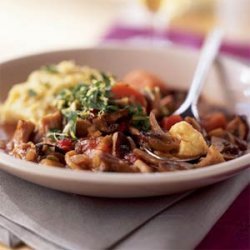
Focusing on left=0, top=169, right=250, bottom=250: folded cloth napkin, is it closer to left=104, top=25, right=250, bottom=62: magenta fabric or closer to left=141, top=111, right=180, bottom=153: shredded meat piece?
left=141, top=111, right=180, bottom=153: shredded meat piece

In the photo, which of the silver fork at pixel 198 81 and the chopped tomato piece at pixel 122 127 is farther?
the silver fork at pixel 198 81

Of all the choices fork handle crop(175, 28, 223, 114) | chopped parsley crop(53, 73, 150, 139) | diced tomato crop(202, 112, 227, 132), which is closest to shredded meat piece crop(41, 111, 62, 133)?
chopped parsley crop(53, 73, 150, 139)

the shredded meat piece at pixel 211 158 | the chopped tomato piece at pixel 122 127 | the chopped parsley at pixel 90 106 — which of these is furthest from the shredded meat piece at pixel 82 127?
the shredded meat piece at pixel 211 158

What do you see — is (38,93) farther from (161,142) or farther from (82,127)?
(161,142)

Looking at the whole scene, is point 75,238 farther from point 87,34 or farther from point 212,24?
point 212,24

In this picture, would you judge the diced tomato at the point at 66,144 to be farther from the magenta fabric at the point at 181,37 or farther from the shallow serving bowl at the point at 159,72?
the magenta fabric at the point at 181,37
